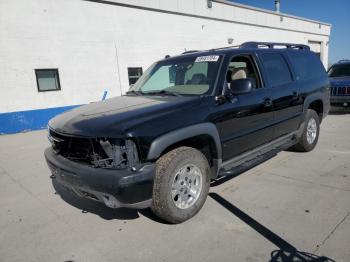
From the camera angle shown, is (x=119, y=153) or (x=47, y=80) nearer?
(x=119, y=153)

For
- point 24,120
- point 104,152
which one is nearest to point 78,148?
point 104,152

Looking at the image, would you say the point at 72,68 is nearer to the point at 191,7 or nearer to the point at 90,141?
the point at 191,7

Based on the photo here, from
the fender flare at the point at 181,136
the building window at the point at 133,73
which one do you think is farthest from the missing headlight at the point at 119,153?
the building window at the point at 133,73

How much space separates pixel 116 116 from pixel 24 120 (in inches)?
348

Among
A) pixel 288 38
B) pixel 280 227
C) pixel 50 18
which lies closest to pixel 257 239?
pixel 280 227

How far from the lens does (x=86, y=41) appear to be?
12.0 meters

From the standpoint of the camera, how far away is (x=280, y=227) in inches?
125

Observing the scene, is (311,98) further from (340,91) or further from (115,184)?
(340,91)

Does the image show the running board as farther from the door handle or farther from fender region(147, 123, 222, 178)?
the door handle

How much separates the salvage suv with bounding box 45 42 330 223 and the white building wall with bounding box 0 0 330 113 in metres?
7.63

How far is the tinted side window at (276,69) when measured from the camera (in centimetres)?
452

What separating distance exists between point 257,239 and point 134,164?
4.64 ft

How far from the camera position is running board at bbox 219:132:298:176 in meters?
3.85

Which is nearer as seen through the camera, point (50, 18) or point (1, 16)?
point (1, 16)
